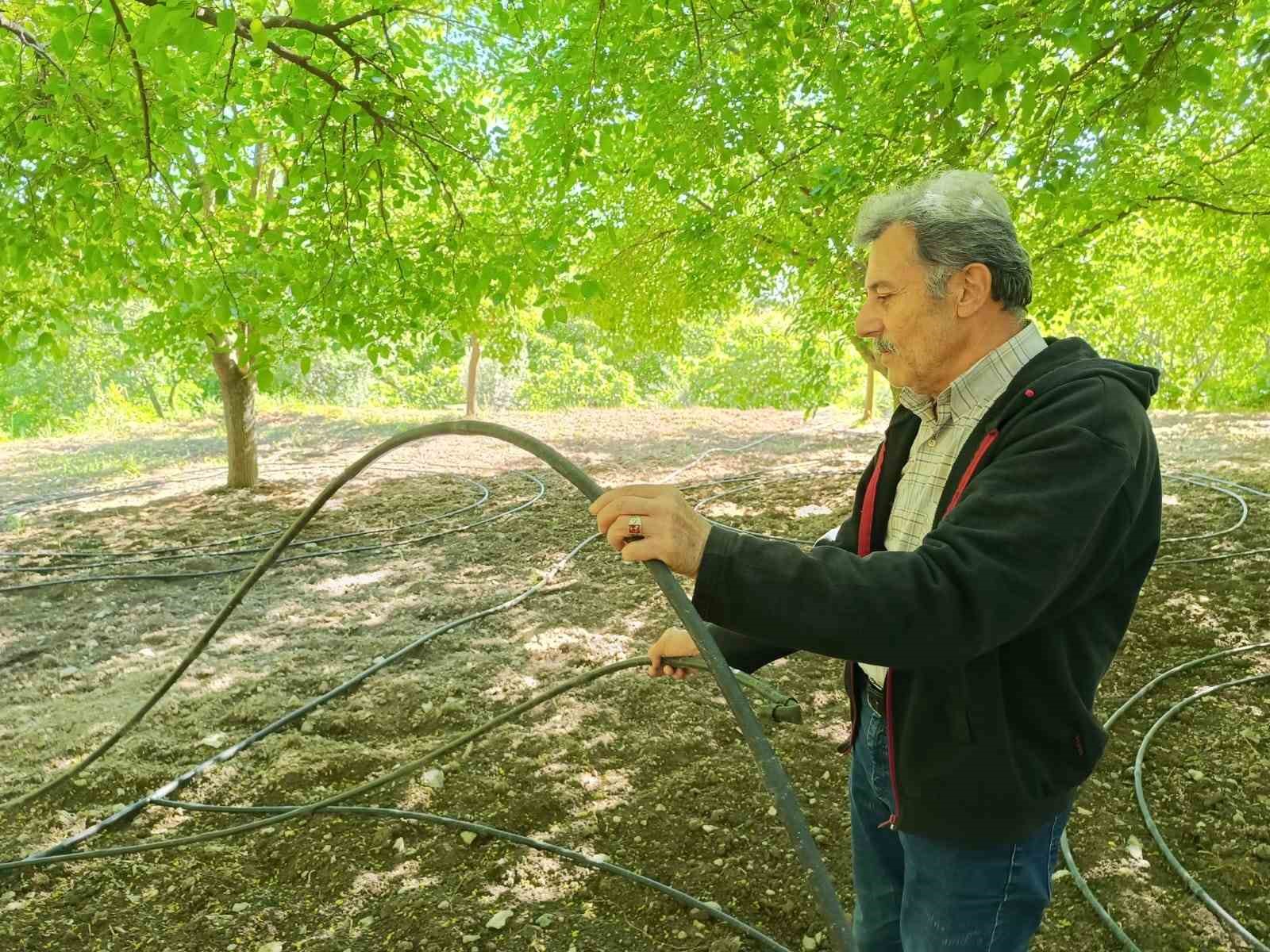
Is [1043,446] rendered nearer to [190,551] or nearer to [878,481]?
[878,481]

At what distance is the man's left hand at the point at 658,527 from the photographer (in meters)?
0.93

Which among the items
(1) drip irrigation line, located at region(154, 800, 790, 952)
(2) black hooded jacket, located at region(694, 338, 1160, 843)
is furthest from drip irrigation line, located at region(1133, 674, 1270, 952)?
(2) black hooded jacket, located at region(694, 338, 1160, 843)

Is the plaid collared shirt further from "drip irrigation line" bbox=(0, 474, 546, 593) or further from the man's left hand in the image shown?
"drip irrigation line" bbox=(0, 474, 546, 593)

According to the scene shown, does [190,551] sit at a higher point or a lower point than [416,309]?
lower

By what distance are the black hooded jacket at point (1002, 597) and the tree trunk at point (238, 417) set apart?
701cm

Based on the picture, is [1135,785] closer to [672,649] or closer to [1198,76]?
[672,649]

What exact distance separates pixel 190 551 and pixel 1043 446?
20.5ft

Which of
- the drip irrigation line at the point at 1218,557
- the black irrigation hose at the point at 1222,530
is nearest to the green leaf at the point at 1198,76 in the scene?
the black irrigation hose at the point at 1222,530

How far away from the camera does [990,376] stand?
1197 mm

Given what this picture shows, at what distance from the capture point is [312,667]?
4004 mm

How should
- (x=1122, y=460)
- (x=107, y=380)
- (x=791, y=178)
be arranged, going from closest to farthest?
1. (x=1122, y=460)
2. (x=791, y=178)
3. (x=107, y=380)

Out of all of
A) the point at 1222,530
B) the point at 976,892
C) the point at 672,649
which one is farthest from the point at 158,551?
the point at 1222,530

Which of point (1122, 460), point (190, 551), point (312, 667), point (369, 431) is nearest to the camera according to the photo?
point (1122, 460)

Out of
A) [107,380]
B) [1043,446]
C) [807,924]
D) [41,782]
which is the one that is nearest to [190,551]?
[41,782]
